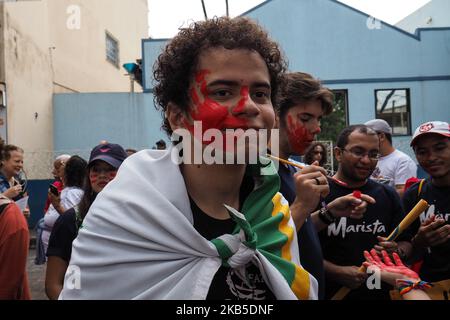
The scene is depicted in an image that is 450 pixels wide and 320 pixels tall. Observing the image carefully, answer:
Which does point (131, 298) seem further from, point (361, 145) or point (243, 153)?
point (361, 145)

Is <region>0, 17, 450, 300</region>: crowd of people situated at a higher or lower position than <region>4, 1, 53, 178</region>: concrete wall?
lower

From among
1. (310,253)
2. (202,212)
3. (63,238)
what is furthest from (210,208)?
(63,238)

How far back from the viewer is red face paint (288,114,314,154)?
7.57 feet

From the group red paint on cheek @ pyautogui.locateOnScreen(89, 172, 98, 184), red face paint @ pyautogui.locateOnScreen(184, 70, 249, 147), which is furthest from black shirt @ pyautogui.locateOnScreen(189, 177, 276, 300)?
red paint on cheek @ pyautogui.locateOnScreen(89, 172, 98, 184)

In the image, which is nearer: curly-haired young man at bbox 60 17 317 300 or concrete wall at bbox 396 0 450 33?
curly-haired young man at bbox 60 17 317 300

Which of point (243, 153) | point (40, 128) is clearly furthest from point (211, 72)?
point (40, 128)

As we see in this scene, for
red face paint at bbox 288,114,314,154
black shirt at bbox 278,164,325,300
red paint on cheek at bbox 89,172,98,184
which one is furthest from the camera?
red paint on cheek at bbox 89,172,98,184

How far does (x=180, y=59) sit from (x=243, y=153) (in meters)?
0.44

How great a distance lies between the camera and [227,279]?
58.2 inches

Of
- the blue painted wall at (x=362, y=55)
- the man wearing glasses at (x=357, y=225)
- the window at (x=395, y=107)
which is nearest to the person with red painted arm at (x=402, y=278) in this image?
the man wearing glasses at (x=357, y=225)

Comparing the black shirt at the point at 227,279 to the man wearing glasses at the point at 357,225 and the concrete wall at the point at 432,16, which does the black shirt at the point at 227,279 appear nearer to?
the man wearing glasses at the point at 357,225

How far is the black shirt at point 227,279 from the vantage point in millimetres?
1461

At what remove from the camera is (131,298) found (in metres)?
1.44

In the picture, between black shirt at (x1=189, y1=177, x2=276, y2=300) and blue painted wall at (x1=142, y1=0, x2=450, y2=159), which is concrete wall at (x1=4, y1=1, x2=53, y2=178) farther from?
black shirt at (x1=189, y1=177, x2=276, y2=300)
